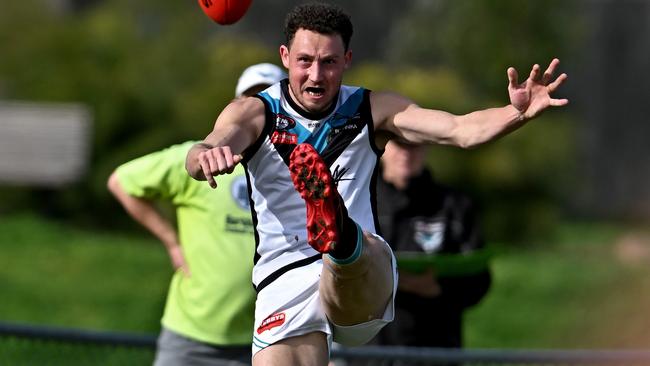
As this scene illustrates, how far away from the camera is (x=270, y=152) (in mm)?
5559

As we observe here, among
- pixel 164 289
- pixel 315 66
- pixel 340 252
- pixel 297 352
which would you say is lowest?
pixel 164 289

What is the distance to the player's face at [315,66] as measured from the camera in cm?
550

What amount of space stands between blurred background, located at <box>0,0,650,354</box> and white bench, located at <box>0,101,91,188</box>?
0.9 inches

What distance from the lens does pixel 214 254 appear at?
701 cm

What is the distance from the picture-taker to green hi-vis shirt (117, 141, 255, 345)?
6973 mm

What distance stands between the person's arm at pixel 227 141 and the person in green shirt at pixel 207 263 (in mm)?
1451

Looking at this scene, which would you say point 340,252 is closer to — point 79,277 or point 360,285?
point 360,285

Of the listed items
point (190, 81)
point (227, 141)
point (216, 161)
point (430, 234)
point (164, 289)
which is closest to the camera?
point (216, 161)

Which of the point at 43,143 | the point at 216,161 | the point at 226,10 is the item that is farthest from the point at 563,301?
the point at 216,161

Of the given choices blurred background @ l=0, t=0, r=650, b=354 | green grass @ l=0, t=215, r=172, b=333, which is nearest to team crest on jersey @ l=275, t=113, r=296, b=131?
green grass @ l=0, t=215, r=172, b=333

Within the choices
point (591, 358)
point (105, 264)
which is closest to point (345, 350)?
point (591, 358)

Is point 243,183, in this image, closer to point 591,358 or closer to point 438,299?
point 438,299

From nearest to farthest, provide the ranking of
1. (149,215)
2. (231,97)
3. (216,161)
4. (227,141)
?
(216,161), (227,141), (149,215), (231,97)

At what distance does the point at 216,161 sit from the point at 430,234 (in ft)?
10.4
